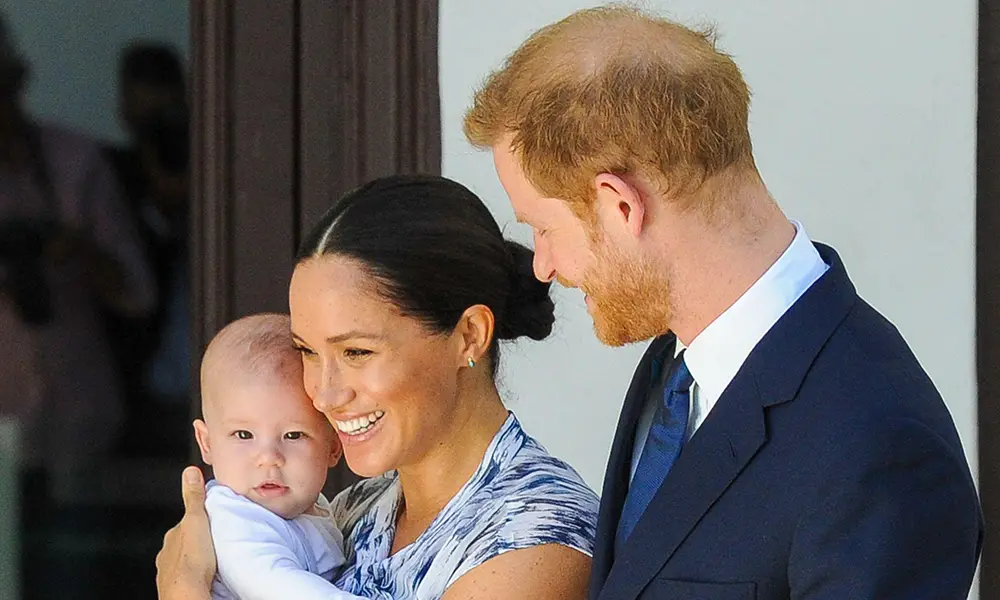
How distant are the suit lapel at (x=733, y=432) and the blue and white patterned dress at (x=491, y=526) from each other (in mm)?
204

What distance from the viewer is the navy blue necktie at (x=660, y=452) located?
1813 mm

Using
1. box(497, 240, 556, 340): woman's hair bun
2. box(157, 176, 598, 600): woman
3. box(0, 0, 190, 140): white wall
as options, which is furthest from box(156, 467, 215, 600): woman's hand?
box(0, 0, 190, 140): white wall

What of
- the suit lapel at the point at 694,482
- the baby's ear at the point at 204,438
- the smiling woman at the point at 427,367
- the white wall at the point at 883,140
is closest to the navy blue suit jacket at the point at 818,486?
the suit lapel at the point at 694,482

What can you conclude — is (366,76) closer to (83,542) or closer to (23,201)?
(23,201)

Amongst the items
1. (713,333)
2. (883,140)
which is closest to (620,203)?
(713,333)

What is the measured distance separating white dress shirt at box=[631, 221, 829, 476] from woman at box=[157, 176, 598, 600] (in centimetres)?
31

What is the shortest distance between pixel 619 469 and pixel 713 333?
0.27 meters

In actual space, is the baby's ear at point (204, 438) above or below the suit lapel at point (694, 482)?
below

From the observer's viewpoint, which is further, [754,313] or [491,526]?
[491,526]

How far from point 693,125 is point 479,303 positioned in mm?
498

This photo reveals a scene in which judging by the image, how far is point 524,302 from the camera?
2.16 m

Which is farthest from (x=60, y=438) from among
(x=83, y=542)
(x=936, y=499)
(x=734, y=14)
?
(x=936, y=499)

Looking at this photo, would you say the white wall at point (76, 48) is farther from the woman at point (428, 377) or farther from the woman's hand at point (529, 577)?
the woman's hand at point (529, 577)

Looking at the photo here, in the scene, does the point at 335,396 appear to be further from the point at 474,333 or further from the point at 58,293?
the point at 58,293
